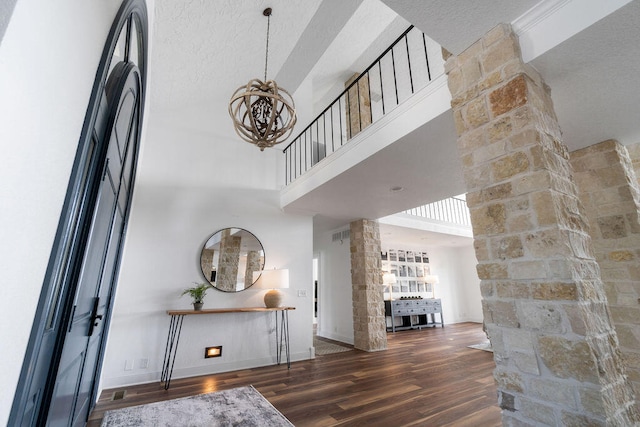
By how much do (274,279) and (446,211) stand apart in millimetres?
5217

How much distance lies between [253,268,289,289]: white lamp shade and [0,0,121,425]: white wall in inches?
142

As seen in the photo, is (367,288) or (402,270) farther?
(402,270)

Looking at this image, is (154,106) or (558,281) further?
(154,106)

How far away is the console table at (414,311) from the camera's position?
301 inches

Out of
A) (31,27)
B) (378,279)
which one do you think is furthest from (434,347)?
(31,27)

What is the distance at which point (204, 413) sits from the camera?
2.54 metres

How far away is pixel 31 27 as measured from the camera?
0.52m

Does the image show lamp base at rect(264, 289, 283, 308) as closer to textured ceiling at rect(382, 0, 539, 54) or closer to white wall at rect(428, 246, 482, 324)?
textured ceiling at rect(382, 0, 539, 54)

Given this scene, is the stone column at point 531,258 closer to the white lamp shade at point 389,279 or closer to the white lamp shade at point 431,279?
the white lamp shade at point 389,279

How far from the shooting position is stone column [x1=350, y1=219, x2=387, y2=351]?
5320 mm

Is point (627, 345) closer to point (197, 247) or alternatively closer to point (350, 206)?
point (350, 206)

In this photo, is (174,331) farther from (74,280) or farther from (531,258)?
(531,258)

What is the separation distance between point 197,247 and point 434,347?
15.6ft

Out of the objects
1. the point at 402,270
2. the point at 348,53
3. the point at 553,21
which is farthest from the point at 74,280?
the point at 402,270
